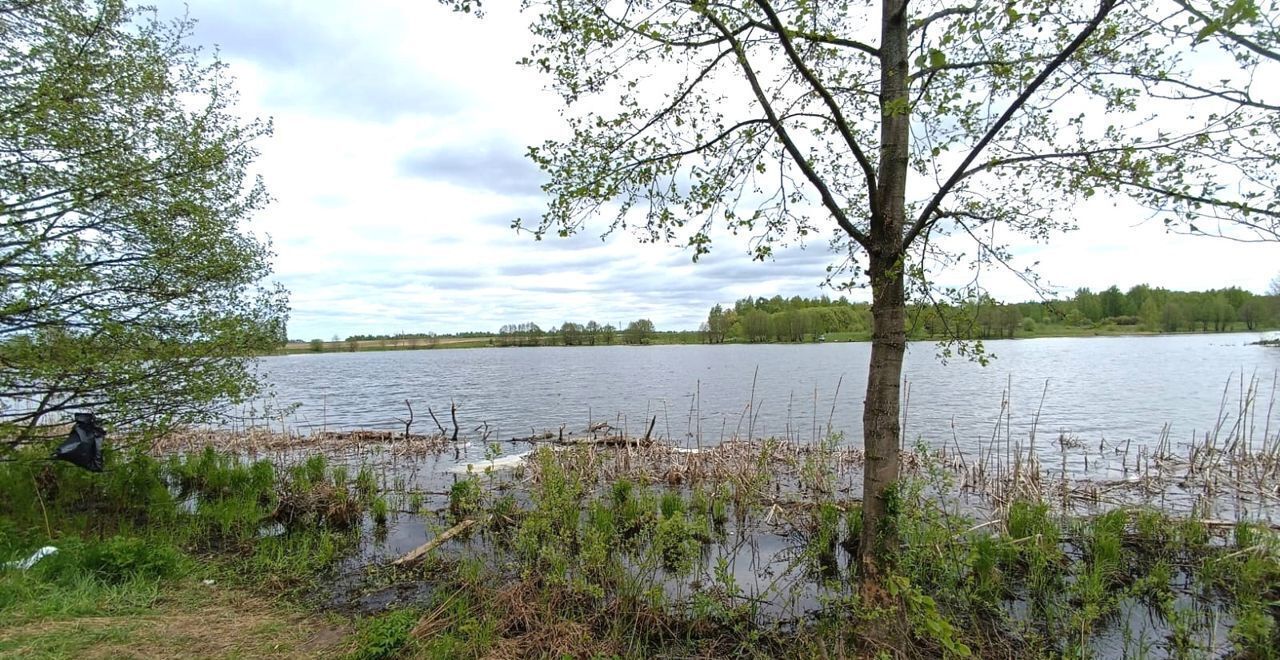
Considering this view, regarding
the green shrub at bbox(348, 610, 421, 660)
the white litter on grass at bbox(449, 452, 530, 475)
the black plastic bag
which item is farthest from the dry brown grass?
the white litter on grass at bbox(449, 452, 530, 475)

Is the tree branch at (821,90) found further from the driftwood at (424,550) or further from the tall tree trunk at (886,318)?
the driftwood at (424,550)

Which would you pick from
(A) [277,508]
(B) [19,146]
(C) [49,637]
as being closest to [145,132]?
(B) [19,146]

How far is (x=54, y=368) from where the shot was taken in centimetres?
701

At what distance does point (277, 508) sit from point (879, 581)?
31.0 feet

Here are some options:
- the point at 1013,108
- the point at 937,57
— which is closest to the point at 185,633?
the point at 937,57

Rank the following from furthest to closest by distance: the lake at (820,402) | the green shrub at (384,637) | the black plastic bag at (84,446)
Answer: the lake at (820,402)
the black plastic bag at (84,446)
the green shrub at (384,637)

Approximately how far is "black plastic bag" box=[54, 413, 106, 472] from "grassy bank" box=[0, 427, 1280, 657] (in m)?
0.94

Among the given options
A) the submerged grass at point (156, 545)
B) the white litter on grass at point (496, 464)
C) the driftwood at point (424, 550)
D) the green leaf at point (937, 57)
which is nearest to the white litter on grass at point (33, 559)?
the submerged grass at point (156, 545)

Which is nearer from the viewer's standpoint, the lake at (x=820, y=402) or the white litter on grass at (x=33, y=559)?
the white litter on grass at (x=33, y=559)

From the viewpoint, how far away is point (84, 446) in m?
7.12

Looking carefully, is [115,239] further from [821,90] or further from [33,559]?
[821,90]

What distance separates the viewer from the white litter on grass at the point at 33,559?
611cm

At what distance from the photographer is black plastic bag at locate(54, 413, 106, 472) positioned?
709 centimetres

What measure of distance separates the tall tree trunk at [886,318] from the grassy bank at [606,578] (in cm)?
21
